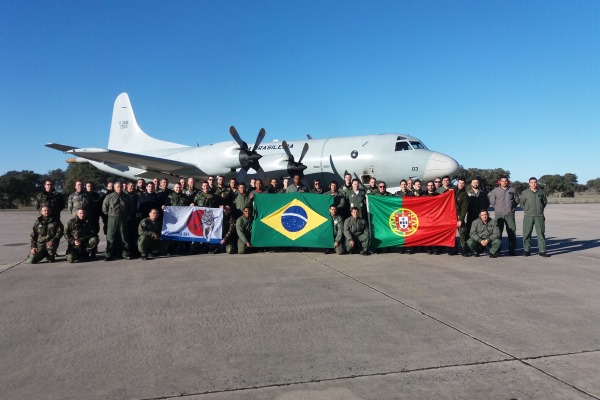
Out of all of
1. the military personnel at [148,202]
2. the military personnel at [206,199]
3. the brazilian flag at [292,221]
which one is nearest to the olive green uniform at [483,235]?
the brazilian flag at [292,221]

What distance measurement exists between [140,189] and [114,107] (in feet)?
67.2

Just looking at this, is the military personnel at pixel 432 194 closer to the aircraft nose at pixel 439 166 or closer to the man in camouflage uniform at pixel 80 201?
the aircraft nose at pixel 439 166

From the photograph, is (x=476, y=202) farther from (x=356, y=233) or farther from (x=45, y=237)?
(x=45, y=237)

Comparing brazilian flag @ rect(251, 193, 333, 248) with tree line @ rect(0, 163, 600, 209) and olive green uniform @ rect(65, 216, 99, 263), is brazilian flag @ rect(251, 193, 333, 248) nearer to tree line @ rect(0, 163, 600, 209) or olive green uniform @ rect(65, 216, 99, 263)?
olive green uniform @ rect(65, 216, 99, 263)

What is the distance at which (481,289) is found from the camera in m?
6.09

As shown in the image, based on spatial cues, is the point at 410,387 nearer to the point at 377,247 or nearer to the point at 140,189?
the point at 377,247

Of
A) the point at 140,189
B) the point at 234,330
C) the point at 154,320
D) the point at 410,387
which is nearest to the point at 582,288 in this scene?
the point at 410,387

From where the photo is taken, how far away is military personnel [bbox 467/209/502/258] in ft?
29.5

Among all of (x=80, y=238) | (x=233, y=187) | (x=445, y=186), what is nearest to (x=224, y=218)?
(x=233, y=187)

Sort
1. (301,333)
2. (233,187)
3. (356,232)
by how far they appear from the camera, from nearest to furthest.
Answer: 1. (301,333)
2. (356,232)
3. (233,187)

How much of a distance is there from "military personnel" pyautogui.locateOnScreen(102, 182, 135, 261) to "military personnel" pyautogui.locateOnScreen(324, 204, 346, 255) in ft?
16.5

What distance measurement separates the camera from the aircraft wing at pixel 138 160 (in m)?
16.3

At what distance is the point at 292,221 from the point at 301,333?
19.2ft

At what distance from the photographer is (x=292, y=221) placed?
1002 centimetres
